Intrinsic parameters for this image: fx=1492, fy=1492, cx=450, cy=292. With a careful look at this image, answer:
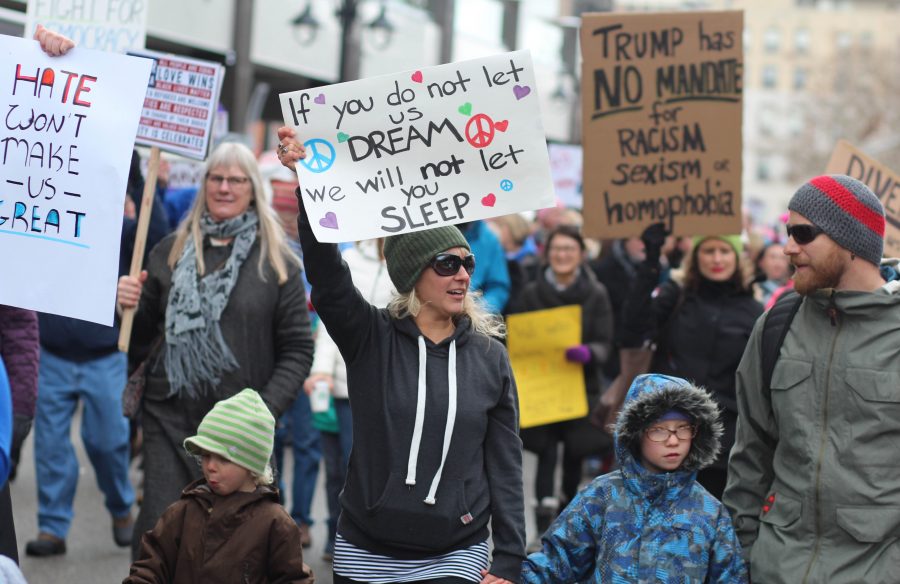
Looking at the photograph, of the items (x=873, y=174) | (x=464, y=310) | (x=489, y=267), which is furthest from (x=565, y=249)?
(x=464, y=310)

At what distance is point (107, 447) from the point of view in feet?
25.7

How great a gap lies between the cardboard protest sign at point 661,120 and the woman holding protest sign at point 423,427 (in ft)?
9.45

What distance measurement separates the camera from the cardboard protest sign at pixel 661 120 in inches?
293

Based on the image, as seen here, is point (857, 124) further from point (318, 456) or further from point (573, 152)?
point (318, 456)

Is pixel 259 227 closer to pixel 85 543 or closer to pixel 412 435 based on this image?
pixel 412 435

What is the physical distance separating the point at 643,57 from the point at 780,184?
99436 millimetres

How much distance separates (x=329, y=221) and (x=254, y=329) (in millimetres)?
1493

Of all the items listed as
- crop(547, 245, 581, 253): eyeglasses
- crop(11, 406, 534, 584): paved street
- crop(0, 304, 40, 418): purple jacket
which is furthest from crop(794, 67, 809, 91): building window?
crop(0, 304, 40, 418): purple jacket

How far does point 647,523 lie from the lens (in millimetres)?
4578

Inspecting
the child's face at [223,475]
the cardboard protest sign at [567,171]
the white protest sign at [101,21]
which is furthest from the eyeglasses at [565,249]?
the cardboard protest sign at [567,171]

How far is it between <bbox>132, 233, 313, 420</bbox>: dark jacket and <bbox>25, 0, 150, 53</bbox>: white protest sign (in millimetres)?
1347

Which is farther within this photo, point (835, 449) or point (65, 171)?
point (65, 171)

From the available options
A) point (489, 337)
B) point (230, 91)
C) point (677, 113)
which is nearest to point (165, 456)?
point (489, 337)

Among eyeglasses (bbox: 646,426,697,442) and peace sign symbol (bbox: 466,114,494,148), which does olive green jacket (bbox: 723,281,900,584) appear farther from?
peace sign symbol (bbox: 466,114,494,148)
